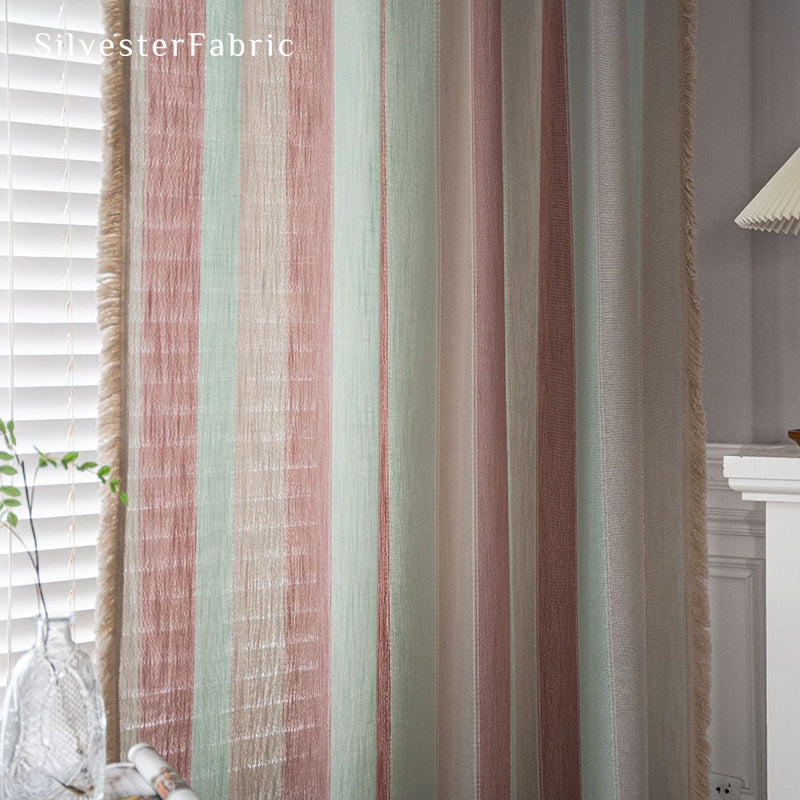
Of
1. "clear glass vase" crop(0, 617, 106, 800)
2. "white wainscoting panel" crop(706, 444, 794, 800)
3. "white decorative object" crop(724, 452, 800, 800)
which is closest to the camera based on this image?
"clear glass vase" crop(0, 617, 106, 800)

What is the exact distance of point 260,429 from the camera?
3.54 feet

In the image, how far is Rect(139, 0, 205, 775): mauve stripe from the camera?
3.30 feet

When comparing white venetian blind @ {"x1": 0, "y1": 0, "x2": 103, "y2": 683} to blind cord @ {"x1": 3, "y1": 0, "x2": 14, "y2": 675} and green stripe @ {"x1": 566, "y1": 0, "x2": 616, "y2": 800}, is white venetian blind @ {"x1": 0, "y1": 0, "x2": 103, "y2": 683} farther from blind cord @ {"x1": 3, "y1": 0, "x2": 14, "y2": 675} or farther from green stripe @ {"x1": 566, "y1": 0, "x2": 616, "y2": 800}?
green stripe @ {"x1": 566, "y1": 0, "x2": 616, "y2": 800}

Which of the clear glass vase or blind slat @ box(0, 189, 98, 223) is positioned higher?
blind slat @ box(0, 189, 98, 223)

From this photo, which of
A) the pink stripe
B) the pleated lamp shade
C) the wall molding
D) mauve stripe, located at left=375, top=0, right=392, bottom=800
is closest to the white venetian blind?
the pink stripe

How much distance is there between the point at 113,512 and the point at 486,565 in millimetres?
498

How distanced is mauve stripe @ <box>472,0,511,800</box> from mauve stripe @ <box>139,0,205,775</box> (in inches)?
15.3

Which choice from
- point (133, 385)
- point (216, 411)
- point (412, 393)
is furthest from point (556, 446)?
point (133, 385)

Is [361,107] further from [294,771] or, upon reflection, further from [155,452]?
[294,771]

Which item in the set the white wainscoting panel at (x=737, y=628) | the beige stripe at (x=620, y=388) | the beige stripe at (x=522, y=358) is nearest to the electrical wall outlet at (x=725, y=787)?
the white wainscoting panel at (x=737, y=628)

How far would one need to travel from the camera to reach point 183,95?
1.04 meters

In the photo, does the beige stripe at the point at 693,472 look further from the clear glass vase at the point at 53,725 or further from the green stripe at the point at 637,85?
the clear glass vase at the point at 53,725

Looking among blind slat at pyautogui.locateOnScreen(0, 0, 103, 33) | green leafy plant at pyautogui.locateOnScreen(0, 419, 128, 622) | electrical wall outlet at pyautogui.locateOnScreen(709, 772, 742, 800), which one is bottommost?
electrical wall outlet at pyautogui.locateOnScreen(709, 772, 742, 800)

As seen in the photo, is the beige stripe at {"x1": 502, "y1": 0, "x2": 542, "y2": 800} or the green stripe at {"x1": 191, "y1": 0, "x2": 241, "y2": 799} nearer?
the green stripe at {"x1": 191, "y1": 0, "x2": 241, "y2": 799}
